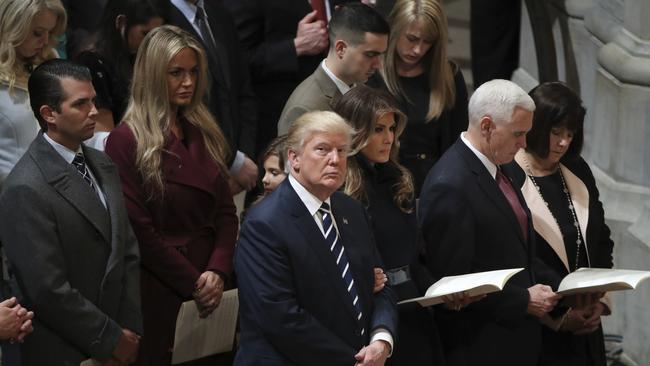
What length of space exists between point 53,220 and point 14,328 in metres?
0.42

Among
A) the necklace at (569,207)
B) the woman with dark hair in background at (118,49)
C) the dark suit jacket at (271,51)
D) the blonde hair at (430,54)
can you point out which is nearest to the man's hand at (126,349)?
the woman with dark hair in background at (118,49)

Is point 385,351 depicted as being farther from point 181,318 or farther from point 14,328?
point 14,328

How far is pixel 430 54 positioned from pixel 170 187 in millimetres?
1780

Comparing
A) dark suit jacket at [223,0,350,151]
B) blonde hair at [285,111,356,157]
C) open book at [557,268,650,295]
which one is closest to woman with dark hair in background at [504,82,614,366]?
open book at [557,268,650,295]

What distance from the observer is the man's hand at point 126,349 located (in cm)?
536

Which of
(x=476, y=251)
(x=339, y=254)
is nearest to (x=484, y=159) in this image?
(x=476, y=251)

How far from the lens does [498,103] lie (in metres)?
5.62

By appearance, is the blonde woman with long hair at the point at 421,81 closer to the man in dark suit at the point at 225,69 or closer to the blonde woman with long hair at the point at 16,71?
the man in dark suit at the point at 225,69

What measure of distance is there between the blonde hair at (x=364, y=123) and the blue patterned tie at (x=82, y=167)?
0.99 metres

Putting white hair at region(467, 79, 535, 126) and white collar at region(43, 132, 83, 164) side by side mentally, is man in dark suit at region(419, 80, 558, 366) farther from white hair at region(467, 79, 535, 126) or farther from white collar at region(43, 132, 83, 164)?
white collar at region(43, 132, 83, 164)

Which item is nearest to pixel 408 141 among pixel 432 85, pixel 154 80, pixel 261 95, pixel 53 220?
pixel 432 85

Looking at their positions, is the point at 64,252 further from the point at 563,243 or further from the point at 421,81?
the point at 421,81

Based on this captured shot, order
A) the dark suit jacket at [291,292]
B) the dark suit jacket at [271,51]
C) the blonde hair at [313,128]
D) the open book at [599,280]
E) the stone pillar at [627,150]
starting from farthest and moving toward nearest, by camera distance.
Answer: the dark suit jacket at [271,51] → the stone pillar at [627,150] → the open book at [599,280] → the blonde hair at [313,128] → the dark suit jacket at [291,292]

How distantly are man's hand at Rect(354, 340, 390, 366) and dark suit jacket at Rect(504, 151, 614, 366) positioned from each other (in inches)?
43.3
